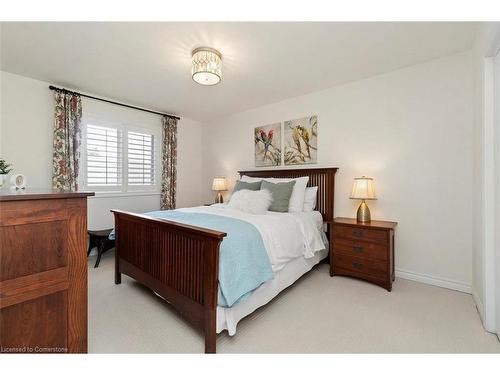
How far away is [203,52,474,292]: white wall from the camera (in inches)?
92.8

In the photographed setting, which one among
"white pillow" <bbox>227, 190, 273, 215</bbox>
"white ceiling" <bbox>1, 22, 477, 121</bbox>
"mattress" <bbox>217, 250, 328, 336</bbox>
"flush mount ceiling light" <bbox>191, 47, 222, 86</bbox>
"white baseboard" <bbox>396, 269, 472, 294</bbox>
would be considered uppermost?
"white ceiling" <bbox>1, 22, 477, 121</bbox>

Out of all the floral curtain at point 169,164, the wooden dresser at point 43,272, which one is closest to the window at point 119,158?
the floral curtain at point 169,164

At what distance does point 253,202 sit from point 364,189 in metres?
1.29

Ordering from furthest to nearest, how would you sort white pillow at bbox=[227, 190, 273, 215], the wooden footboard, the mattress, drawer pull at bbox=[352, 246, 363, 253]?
white pillow at bbox=[227, 190, 273, 215]
drawer pull at bbox=[352, 246, 363, 253]
the mattress
the wooden footboard

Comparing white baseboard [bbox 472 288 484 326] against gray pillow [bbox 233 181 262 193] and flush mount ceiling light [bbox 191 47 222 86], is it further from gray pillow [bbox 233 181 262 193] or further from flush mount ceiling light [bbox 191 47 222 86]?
flush mount ceiling light [bbox 191 47 222 86]

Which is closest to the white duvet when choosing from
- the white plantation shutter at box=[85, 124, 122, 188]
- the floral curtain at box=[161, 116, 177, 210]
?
the floral curtain at box=[161, 116, 177, 210]

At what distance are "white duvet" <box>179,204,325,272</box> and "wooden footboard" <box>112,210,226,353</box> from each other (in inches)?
24.8

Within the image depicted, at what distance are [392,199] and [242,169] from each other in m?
2.46

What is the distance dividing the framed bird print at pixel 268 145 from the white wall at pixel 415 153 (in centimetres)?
71

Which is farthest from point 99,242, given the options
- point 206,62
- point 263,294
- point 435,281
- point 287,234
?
point 435,281

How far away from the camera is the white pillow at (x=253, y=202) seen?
9.09ft

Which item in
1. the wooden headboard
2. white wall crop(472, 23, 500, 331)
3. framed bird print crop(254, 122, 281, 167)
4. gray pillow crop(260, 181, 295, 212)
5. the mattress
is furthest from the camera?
framed bird print crop(254, 122, 281, 167)
